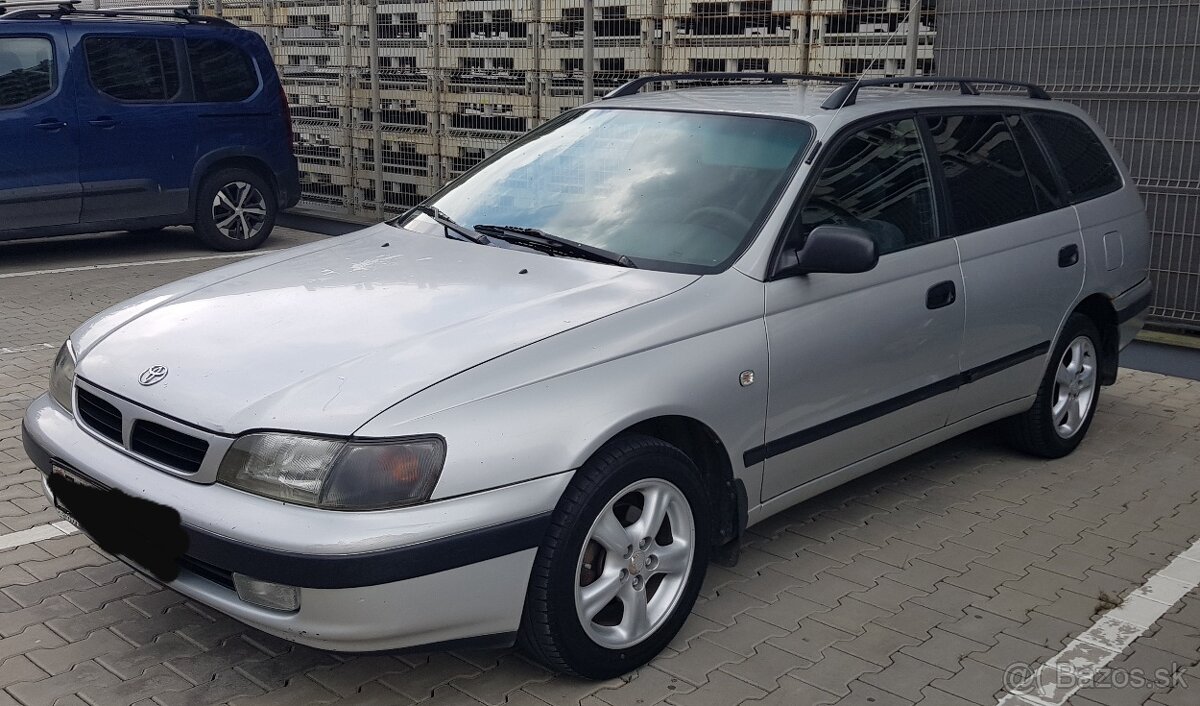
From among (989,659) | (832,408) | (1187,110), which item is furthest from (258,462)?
(1187,110)

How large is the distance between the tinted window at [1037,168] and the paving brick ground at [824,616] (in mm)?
1202

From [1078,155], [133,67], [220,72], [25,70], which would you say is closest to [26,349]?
[25,70]

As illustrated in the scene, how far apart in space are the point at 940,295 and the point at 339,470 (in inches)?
97.9

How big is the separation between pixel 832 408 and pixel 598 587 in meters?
1.16

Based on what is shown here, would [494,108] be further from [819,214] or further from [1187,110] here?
[819,214]

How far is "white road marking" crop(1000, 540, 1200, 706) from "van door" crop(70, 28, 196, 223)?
8571 mm

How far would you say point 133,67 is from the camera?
1012 centimetres

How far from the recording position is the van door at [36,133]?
9477 millimetres

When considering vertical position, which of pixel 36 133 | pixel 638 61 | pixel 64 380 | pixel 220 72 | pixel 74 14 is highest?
pixel 74 14

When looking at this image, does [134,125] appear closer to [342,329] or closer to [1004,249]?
[342,329]

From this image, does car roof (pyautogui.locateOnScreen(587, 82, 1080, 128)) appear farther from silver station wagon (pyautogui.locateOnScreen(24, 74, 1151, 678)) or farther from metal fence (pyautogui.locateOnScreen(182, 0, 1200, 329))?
metal fence (pyautogui.locateOnScreen(182, 0, 1200, 329))

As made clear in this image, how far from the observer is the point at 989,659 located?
367 cm

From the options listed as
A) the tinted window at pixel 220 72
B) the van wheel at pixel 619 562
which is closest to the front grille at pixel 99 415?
the van wheel at pixel 619 562

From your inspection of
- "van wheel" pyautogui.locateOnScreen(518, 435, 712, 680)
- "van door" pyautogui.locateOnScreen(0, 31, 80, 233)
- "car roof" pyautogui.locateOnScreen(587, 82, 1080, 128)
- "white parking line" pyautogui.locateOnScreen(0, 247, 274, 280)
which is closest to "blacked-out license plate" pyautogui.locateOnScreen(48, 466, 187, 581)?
"van wheel" pyautogui.locateOnScreen(518, 435, 712, 680)
